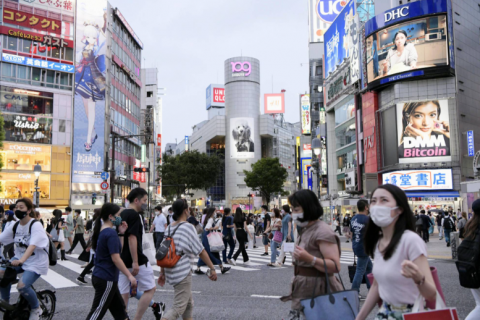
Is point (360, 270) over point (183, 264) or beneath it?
beneath

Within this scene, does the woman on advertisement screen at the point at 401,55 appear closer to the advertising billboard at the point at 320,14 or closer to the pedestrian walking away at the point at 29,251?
the advertising billboard at the point at 320,14

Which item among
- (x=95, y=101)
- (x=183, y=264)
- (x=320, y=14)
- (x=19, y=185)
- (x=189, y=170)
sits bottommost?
(x=183, y=264)

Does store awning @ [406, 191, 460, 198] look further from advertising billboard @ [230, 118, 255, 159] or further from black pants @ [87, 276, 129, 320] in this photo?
advertising billboard @ [230, 118, 255, 159]

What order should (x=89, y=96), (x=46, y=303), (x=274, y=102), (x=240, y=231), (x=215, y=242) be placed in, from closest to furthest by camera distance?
(x=46, y=303), (x=215, y=242), (x=240, y=231), (x=89, y=96), (x=274, y=102)

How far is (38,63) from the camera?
51.2 m

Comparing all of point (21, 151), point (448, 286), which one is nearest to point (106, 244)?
point (448, 286)

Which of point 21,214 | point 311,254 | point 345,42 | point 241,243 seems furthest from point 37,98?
point 311,254

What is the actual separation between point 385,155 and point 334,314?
43.0 m

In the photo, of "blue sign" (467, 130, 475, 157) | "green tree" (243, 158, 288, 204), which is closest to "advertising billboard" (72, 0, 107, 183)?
"green tree" (243, 158, 288, 204)

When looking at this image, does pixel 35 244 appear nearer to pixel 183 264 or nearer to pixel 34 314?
pixel 34 314

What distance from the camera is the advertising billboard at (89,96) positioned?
54.2 meters

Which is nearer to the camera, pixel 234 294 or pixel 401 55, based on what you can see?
pixel 234 294

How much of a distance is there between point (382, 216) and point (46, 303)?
5.92 metres

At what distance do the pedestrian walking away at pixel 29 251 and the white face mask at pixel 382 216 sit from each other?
480 cm
